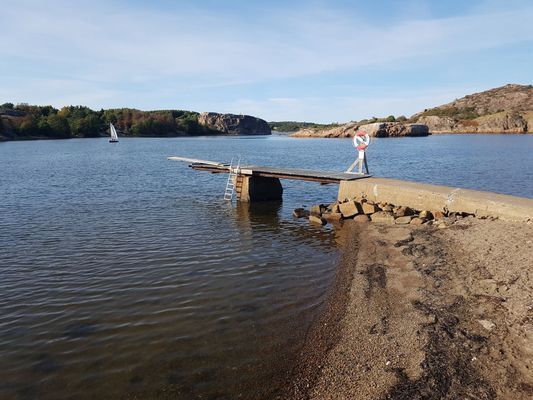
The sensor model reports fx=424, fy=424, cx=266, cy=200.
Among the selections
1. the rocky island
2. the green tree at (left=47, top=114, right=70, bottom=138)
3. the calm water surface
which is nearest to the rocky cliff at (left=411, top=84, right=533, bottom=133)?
the rocky island

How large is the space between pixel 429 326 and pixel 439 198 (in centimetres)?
1051

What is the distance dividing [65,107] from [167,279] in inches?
6339

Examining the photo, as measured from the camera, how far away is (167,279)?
11961 mm

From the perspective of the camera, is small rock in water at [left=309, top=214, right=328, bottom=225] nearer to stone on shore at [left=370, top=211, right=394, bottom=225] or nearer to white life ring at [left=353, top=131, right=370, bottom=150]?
stone on shore at [left=370, top=211, right=394, bottom=225]

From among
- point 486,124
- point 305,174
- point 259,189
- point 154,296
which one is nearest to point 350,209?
point 305,174

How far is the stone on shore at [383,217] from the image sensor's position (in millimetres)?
17741

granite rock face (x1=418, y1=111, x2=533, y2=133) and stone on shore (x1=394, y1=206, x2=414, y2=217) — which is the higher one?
granite rock face (x1=418, y1=111, x2=533, y2=133)

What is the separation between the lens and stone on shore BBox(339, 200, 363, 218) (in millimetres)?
19031

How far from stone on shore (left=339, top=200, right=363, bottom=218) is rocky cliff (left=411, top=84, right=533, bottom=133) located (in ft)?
413

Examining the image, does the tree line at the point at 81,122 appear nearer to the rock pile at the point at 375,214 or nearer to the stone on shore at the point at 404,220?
the rock pile at the point at 375,214

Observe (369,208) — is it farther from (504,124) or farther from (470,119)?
(470,119)

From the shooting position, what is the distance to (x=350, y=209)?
62.7ft

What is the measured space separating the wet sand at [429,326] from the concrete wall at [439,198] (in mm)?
1472

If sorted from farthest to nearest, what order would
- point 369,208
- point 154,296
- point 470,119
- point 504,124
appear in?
point 470,119, point 504,124, point 369,208, point 154,296
